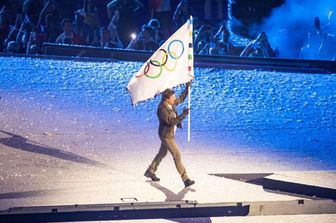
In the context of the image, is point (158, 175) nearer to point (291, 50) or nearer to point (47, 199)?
point (47, 199)

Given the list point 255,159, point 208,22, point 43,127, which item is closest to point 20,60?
point 43,127

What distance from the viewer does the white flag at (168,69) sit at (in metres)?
8.32

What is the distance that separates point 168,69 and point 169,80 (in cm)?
18

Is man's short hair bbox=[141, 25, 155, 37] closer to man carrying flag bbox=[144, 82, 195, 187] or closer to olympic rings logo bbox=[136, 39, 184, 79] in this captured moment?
olympic rings logo bbox=[136, 39, 184, 79]

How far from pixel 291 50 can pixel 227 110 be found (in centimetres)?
667

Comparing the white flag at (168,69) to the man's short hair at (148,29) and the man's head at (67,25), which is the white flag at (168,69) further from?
the man's short hair at (148,29)

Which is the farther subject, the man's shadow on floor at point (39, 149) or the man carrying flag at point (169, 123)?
the man's shadow on floor at point (39, 149)

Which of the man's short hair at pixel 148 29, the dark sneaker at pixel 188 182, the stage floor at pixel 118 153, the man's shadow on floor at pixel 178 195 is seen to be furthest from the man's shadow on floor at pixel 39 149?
the man's short hair at pixel 148 29

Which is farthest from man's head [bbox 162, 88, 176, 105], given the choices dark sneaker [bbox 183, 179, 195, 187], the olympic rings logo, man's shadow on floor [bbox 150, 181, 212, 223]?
man's shadow on floor [bbox 150, 181, 212, 223]

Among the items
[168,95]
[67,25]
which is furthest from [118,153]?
[67,25]

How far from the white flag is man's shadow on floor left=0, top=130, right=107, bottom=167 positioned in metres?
2.23

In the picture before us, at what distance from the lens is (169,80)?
8.34 metres

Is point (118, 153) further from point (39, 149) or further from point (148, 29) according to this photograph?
point (148, 29)

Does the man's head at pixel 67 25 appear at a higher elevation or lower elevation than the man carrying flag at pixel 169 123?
higher
